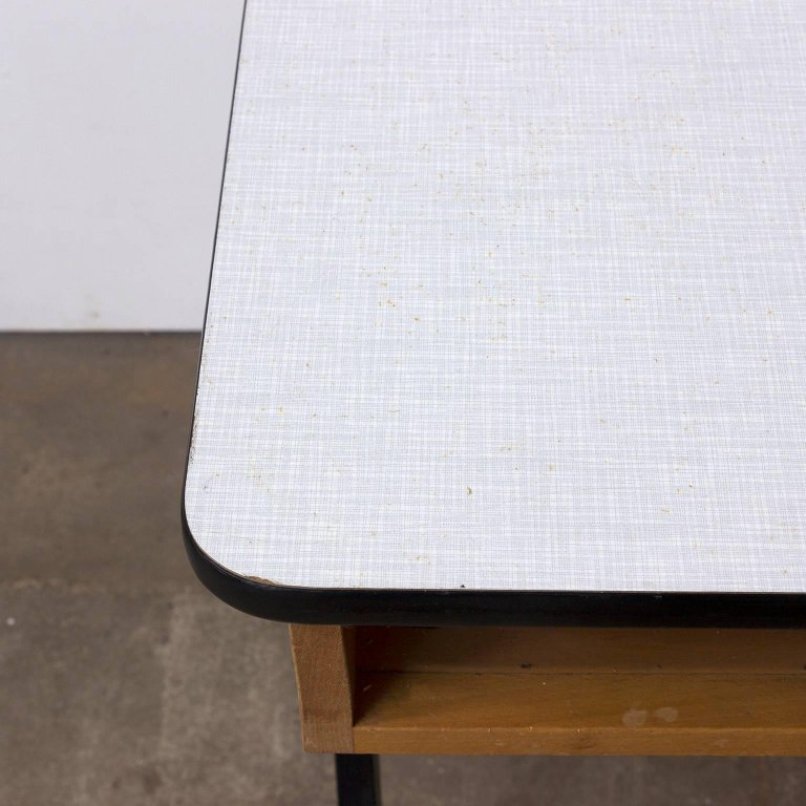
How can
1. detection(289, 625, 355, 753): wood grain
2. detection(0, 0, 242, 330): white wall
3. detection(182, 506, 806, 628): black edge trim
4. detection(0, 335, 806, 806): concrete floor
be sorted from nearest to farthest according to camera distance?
detection(182, 506, 806, 628): black edge trim, detection(289, 625, 355, 753): wood grain, detection(0, 335, 806, 806): concrete floor, detection(0, 0, 242, 330): white wall

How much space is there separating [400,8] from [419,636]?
0.52m

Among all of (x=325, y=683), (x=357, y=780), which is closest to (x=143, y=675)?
(x=357, y=780)

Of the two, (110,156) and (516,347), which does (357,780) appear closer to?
(516,347)

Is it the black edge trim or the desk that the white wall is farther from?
the black edge trim

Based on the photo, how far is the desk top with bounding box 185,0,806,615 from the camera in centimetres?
63

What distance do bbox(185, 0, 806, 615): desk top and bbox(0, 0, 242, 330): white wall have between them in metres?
0.70

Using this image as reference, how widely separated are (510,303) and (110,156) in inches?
43.4

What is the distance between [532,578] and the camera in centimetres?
61

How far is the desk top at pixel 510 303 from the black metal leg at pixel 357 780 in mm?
Result: 341

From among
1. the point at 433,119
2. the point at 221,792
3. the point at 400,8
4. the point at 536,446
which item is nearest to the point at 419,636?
the point at 536,446

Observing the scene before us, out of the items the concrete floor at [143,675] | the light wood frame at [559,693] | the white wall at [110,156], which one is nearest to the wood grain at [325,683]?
the light wood frame at [559,693]

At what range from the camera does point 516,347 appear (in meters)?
0.70

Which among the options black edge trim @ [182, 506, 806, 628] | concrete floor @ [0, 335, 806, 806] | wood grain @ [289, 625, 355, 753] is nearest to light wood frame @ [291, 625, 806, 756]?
wood grain @ [289, 625, 355, 753]

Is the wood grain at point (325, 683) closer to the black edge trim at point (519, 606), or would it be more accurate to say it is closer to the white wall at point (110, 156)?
the black edge trim at point (519, 606)
